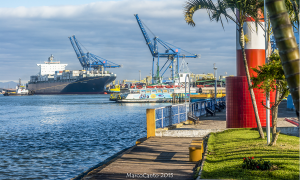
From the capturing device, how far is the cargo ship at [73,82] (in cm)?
13638

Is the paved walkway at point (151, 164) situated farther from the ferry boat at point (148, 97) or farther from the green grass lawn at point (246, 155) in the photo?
the ferry boat at point (148, 97)

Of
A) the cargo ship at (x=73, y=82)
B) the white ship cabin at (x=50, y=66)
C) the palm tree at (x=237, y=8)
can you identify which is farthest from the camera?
the white ship cabin at (x=50, y=66)

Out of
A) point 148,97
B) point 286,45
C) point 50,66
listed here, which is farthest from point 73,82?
point 286,45

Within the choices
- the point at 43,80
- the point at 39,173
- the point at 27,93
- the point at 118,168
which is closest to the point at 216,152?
the point at 118,168

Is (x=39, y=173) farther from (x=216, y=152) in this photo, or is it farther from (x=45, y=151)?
(x=216, y=152)

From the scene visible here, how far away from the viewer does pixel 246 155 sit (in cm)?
784

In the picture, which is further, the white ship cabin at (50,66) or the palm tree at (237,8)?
the white ship cabin at (50,66)

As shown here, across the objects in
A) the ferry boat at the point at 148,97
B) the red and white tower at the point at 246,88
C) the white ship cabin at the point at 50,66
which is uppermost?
the white ship cabin at the point at 50,66

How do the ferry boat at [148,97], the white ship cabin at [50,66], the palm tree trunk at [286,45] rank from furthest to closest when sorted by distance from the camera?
the white ship cabin at [50,66] → the ferry boat at [148,97] → the palm tree trunk at [286,45]

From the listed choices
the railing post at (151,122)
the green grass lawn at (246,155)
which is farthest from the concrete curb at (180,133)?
the green grass lawn at (246,155)

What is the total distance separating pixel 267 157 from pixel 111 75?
135 metres

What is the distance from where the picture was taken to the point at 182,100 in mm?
78438

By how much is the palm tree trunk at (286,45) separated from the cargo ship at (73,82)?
13416 centimetres

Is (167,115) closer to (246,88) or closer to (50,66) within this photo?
(246,88)
